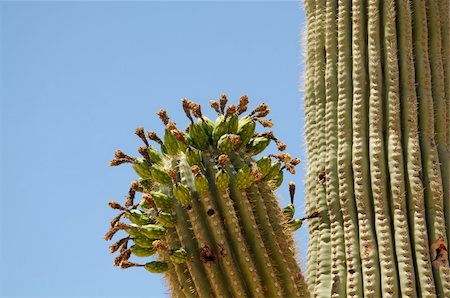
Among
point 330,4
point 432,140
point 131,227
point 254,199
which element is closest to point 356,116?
point 432,140

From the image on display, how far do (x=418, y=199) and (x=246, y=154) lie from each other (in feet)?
4.11

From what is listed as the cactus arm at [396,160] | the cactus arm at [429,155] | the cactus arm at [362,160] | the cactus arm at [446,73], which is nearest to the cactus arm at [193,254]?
the cactus arm at [362,160]

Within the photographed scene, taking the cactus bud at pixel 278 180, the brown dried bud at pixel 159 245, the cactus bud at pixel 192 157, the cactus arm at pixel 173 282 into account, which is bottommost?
the cactus arm at pixel 173 282

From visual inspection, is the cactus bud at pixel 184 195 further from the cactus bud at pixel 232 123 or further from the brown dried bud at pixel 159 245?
the cactus bud at pixel 232 123

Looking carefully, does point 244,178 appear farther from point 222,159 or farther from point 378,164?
point 378,164

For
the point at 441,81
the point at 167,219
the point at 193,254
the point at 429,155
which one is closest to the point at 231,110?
the point at 167,219

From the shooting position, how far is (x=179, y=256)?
4.54m

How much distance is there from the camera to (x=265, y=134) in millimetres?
4996

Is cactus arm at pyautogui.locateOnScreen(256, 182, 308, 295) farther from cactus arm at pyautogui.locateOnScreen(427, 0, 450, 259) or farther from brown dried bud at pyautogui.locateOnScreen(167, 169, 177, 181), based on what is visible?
cactus arm at pyautogui.locateOnScreen(427, 0, 450, 259)

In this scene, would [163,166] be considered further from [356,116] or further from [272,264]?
[356,116]

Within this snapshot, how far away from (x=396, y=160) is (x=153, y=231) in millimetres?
1730

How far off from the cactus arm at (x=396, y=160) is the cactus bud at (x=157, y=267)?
4.74 feet

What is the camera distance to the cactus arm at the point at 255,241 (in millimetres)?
4496

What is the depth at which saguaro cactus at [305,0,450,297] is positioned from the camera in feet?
17.6
